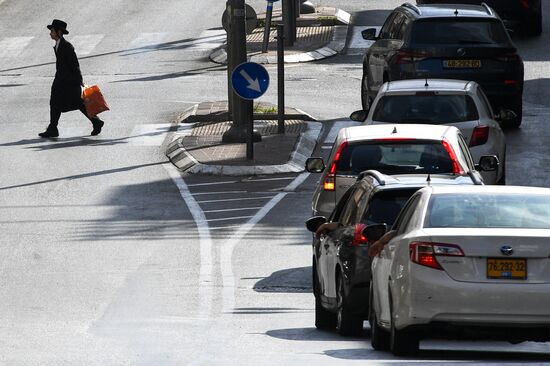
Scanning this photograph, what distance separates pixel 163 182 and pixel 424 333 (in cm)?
1392

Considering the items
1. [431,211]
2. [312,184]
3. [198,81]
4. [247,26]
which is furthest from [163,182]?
[431,211]

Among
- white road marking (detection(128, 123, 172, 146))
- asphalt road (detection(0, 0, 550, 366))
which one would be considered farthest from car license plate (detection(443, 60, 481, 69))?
white road marking (detection(128, 123, 172, 146))

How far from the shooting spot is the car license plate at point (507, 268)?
1102 centimetres

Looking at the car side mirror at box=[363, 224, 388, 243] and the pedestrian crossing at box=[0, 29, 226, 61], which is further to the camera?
the pedestrian crossing at box=[0, 29, 226, 61]

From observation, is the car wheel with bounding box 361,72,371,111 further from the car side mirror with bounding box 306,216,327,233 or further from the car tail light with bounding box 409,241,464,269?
the car tail light with bounding box 409,241,464,269

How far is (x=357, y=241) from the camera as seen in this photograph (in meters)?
13.3

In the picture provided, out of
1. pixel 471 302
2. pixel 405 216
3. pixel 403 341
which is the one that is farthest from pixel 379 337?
pixel 471 302

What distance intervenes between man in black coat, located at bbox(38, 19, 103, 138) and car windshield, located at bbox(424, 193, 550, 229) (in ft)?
59.6

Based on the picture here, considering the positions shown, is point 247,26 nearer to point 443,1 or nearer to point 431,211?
point 443,1

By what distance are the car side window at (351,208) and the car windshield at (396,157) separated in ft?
6.84

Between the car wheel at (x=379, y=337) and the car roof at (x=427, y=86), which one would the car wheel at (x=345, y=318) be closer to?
the car wheel at (x=379, y=337)

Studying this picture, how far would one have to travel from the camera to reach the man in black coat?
29.2 m

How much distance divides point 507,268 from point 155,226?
11071mm

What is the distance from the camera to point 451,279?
11.1 metres
